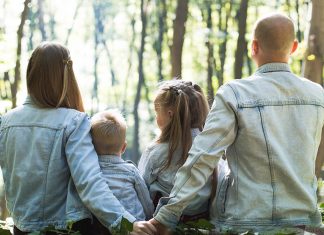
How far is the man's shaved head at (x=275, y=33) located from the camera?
117 inches

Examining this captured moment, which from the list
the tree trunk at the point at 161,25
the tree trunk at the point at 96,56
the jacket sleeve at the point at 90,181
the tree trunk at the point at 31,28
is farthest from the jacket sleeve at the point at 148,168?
the tree trunk at the point at 96,56

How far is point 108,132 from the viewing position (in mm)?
3262

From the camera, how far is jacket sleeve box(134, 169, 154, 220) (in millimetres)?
3326

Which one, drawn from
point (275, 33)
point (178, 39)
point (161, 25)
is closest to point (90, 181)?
point (275, 33)

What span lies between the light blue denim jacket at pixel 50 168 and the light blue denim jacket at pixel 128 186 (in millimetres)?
133

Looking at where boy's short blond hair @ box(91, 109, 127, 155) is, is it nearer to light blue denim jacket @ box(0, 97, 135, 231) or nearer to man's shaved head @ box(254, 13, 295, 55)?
light blue denim jacket @ box(0, 97, 135, 231)

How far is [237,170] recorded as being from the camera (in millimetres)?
2918

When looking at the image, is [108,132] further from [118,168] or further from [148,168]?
[148,168]

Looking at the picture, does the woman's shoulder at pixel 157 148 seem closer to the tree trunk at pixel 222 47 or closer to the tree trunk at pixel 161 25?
the tree trunk at pixel 222 47

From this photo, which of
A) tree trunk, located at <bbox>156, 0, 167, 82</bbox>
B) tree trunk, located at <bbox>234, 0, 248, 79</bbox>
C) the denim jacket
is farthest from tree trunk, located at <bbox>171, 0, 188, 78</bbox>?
tree trunk, located at <bbox>156, 0, 167, 82</bbox>

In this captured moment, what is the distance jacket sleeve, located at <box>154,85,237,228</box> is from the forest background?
2.37 m

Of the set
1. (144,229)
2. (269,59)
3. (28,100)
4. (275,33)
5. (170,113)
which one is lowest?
(144,229)

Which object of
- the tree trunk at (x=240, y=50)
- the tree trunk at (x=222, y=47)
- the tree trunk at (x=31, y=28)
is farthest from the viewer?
the tree trunk at (x=31, y=28)

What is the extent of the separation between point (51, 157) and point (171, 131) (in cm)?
71
